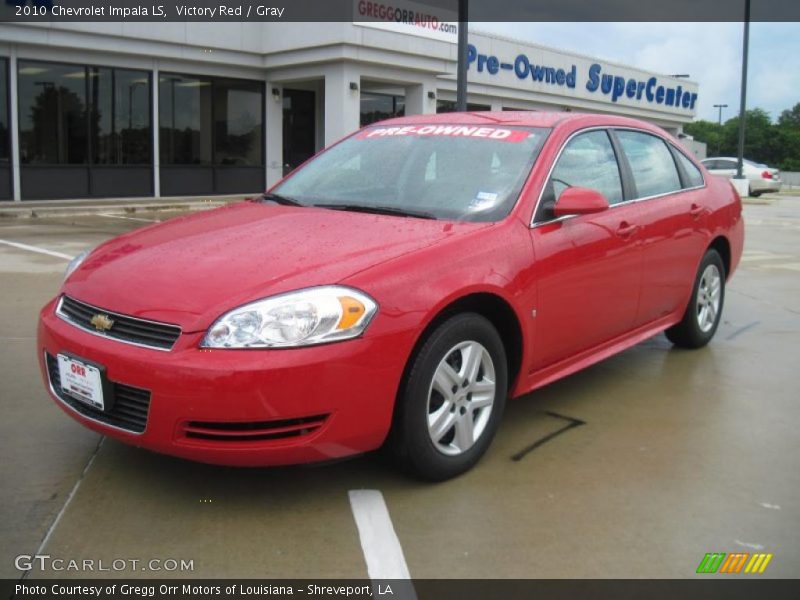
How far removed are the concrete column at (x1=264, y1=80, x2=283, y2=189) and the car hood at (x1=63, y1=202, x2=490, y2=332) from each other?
16198mm

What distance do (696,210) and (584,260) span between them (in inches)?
64.6

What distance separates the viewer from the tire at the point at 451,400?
3.19m

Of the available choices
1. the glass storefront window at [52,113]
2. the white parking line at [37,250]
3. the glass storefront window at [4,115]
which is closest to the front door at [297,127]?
the glass storefront window at [52,113]

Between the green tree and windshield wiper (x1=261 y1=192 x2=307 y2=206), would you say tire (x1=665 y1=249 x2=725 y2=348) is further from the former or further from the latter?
the green tree

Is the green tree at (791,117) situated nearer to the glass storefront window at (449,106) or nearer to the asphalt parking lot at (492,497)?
the glass storefront window at (449,106)

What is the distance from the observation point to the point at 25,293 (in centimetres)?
716

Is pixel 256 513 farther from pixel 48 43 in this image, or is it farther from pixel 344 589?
pixel 48 43

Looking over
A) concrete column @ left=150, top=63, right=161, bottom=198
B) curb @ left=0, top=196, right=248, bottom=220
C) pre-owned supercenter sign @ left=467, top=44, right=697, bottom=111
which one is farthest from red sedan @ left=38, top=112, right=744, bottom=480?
pre-owned supercenter sign @ left=467, top=44, right=697, bottom=111

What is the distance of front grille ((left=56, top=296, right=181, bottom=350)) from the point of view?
2.94 meters

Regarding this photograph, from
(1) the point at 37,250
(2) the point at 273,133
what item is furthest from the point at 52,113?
(1) the point at 37,250

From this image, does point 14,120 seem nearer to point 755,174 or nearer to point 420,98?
point 420,98

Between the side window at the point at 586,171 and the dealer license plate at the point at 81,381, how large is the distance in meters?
2.12

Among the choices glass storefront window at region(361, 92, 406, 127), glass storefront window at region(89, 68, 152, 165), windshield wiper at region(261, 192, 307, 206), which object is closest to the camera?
windshield wiper at region(261, 192, 307, 206)
